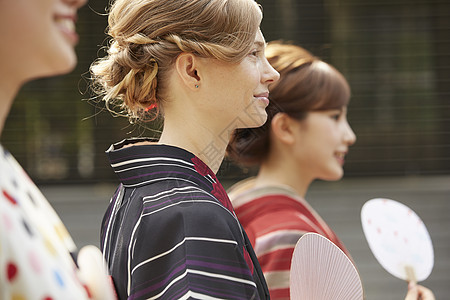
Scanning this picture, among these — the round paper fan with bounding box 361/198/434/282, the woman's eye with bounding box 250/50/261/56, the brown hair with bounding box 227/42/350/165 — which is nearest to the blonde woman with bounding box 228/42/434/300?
the brown hair with bounding box 227/42/350/165

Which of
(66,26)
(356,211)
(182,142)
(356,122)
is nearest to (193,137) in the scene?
(182,142)

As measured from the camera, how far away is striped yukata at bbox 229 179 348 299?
6.02 ft

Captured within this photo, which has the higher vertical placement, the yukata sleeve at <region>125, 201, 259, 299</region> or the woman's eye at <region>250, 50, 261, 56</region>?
the woman's eye at <region>250, 50, 261, 56</region>

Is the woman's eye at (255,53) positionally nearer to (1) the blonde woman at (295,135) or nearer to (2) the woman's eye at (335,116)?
(1) the blonde woman at (295,135)

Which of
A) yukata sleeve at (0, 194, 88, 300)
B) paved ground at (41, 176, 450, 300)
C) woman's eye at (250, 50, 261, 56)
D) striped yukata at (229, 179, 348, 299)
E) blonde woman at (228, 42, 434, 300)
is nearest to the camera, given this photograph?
yukata sleeve at (0, 194, 88, 300)

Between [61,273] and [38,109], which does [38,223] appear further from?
[38,109]

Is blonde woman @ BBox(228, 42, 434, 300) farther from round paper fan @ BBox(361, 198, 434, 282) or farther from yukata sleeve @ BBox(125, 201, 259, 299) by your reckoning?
yukata sleeve @ BBox(125, 201, 259, 299)

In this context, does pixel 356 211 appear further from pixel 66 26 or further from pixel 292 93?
pixel 66 26

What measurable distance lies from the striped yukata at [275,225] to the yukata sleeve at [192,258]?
0.64 meters

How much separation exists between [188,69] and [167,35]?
79 mm

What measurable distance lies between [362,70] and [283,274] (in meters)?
4.20

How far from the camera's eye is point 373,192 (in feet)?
18.7

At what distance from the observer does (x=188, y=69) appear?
137cm

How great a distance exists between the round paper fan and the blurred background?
12.0 feet
